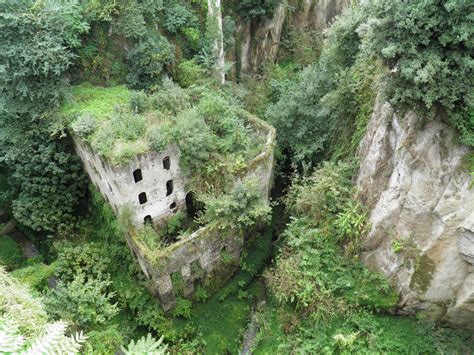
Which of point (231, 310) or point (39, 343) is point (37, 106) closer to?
point (231, 310)

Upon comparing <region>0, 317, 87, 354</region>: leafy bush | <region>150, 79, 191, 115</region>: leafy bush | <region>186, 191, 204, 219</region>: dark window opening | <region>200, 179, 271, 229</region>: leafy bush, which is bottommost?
<region>186, 191, 204, 219</region>: dark window opening

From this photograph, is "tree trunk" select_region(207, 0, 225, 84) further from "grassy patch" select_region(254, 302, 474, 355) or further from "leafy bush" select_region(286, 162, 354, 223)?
"grassy patch" select_region(254, 302, 474, 355)

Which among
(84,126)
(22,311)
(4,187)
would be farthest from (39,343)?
(4,187)

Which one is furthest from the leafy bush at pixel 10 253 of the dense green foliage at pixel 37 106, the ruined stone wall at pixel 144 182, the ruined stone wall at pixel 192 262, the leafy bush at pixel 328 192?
the leafy bush at pixel 328 192

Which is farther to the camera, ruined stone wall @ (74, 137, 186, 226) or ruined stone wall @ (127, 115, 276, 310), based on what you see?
ruined stone wall @ (127, 115, 276, 310)

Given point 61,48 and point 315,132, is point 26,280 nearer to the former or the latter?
point 61,48

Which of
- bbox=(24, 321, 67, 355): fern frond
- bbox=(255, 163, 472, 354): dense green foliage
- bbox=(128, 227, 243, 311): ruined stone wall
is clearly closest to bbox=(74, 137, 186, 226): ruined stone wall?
bbox=(128, 227, 243, 311): ruined stone wall

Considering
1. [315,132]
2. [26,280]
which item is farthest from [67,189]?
[315,132]
